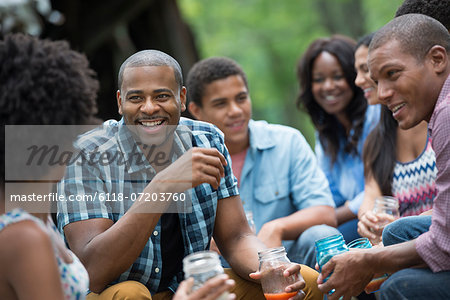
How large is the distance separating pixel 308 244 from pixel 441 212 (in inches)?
65.0

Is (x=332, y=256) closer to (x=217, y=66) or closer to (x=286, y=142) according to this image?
(x=286, y=142)

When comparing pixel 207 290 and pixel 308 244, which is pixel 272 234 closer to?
pixel 308 244

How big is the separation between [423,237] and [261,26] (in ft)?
42.6

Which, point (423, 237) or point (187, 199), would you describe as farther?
point (187, 199)

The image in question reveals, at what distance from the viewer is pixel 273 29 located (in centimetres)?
1479

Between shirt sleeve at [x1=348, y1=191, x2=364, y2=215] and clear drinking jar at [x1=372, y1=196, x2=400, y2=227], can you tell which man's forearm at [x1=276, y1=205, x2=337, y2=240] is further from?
clear drinking jar at [x1=372, y1=196, x2=400, y2=227]

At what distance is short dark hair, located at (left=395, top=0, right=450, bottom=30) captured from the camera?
3211 mm

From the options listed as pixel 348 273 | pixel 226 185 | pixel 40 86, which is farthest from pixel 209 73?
pixel 40 86

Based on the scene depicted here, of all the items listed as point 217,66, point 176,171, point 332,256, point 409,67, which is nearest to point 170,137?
point 176,171

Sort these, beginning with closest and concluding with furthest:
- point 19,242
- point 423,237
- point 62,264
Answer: point 19,242
point 62,264
point 423,237

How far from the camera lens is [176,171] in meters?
2.56

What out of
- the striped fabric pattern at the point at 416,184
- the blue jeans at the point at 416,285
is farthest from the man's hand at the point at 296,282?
the striped fabric pattern at the point at 416,184

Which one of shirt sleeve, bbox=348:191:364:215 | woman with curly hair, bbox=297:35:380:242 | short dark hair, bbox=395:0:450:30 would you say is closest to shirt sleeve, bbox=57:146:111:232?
short dark hair, bbox=395:0:450:30

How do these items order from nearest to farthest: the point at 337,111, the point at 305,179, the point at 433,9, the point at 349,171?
the point at 433,9 → the point at 305,179 → the point at 349,171 → the point at 337,111
